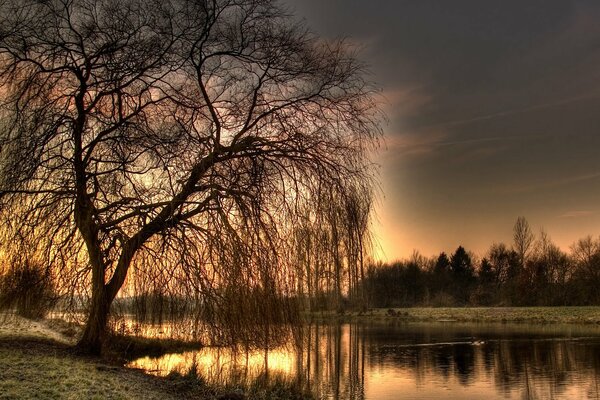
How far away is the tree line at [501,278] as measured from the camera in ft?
190

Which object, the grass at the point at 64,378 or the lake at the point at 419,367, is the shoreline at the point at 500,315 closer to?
the lake at the point at 419,367

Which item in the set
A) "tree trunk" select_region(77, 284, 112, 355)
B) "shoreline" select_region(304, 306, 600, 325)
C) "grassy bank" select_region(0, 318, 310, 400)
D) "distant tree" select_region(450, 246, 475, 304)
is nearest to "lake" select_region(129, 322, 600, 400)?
"grassy bank" select_region(0, 318, 310, 400)

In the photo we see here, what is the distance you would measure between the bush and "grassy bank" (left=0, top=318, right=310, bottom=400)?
39.3 inches

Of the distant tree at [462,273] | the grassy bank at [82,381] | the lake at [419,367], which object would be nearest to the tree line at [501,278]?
the distant tree at [462,273]

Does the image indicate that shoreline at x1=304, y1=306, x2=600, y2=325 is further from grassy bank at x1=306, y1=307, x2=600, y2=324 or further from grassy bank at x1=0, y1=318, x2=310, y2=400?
grassy bank at x1=0, y1=318, x2=310, y2=400

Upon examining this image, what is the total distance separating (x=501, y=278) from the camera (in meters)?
79.4

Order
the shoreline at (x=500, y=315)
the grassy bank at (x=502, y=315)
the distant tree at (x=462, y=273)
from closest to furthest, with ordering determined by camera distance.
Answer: the shoreline at (x=500, y=315)
the grassy bank at (x=502, y=315)
the distant tree at (x=462, y=273)

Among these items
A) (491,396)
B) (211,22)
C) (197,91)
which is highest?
(211,22)

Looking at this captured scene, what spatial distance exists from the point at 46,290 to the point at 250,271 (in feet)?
13.5

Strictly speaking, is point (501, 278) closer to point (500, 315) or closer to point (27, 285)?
point (500, 315)

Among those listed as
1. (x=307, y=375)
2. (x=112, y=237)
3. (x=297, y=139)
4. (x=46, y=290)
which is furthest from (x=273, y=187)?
(x=307, y=375)

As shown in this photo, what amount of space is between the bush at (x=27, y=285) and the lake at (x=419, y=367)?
341 cm

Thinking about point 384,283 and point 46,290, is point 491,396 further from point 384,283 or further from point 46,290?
point 384,283

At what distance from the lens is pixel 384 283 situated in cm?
7725
